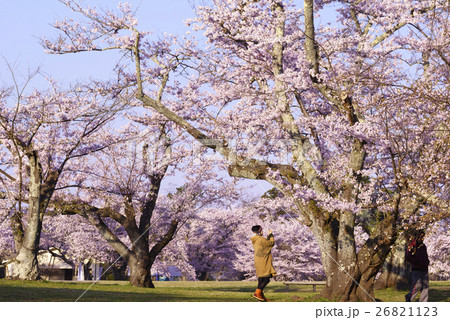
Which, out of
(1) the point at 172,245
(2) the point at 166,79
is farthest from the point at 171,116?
(1) the point at 172,245

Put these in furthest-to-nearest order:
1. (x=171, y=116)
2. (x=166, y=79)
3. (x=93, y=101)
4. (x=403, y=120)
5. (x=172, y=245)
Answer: (x=172, y=245) < (x=93, y=101) < (x=166, y=79) < (x=171, y=116) < (x=403, y=120)

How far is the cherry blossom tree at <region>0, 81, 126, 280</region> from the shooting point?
858 inches

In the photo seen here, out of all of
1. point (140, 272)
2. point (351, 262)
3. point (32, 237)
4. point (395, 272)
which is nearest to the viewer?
point (351, 262)

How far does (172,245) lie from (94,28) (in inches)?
976

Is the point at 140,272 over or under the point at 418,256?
under

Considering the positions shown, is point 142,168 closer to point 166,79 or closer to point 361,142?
point 166,79

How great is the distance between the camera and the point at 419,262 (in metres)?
13.3

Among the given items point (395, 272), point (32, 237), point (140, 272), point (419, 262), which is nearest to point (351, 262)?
point (419, 262)

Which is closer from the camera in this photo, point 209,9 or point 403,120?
point 403,120

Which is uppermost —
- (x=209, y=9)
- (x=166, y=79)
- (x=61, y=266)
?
(x=209, y=9)

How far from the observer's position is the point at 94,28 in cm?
1905

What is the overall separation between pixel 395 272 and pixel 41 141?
15.7 meters

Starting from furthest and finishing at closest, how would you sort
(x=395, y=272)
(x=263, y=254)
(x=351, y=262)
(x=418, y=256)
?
(x=395, y=272) < (x=351, y=262) < (x=263, y=254) < (x=418, y=256)

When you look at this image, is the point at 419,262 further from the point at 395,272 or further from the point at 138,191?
the point at 138,191
